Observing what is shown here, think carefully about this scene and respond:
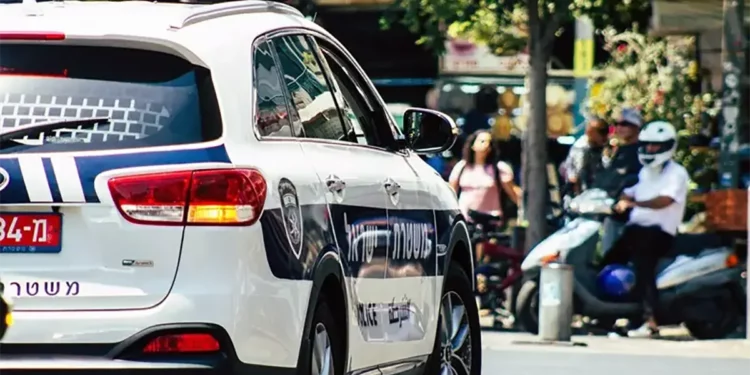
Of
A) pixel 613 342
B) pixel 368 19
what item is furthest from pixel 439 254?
pixel 368 19

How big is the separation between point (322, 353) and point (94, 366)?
98cm

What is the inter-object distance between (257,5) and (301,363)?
4.72ft

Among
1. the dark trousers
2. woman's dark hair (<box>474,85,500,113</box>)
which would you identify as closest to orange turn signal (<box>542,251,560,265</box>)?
the dark trousers

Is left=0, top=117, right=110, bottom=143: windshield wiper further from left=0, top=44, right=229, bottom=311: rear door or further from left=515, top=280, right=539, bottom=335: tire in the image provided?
left=515, top=280, right=539, bottom=335: tire

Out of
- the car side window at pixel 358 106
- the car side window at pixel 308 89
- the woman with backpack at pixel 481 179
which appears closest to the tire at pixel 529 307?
the woman with backpack at pixel 481 179

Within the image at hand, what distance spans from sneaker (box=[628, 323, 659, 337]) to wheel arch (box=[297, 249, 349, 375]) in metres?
8.97

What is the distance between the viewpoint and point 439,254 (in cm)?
842

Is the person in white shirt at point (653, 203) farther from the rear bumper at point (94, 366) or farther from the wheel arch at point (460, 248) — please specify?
the rear bumper at point (94, 366)

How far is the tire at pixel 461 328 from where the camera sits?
28.3 feet

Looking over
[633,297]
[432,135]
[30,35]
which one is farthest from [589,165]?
[30,35]

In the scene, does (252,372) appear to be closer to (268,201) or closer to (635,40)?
(268,201)

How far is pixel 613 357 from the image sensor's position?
45.3 ft

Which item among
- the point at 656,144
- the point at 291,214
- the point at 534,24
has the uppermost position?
the point at 534,24

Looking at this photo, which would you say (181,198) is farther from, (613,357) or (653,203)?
(653,203)
